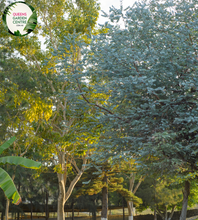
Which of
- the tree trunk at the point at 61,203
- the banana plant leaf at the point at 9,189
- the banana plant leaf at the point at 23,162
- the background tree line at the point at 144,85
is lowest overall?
the tree trunk at the point at 61,203

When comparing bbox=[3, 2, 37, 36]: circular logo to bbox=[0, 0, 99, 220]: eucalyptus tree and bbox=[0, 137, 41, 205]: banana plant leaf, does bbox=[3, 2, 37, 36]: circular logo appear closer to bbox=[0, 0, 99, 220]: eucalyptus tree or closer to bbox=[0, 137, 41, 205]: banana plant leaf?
bbox=[0, 0, 99, 220]: eucalyptus tree

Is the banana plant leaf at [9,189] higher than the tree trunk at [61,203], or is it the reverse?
the banana plant leaf at [9,189]

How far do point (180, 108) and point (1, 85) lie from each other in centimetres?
742

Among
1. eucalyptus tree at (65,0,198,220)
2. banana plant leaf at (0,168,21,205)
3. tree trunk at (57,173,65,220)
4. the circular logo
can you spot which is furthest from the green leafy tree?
tree trunk at (57,173,65,220)

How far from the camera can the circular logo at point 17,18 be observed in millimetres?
9141

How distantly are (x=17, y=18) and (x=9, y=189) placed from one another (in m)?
5.99

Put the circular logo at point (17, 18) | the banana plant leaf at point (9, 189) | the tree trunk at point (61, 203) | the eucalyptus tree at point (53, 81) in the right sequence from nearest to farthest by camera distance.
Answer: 1. the banana plant leaf at point (9, 189)
2. the circular logo at point (17, 18)
3. the eucalyptus tree at point (53, 81)
4. the tree trunk at point (61, 203)

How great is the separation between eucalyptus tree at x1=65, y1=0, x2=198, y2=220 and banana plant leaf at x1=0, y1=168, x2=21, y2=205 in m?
2.34

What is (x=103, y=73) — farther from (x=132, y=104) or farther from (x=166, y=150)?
(x=166, y=150)

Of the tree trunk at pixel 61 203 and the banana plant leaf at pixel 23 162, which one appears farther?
the tree trunk at pixel 61 203

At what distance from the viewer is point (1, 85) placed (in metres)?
10.2

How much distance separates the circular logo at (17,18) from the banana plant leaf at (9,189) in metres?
5.28

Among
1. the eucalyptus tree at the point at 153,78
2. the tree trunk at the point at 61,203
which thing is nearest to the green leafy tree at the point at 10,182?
the eucalyptus tree at the point at 153,78

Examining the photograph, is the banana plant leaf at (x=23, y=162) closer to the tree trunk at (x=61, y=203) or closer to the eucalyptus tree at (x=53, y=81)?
the eucalyptus tree at (x=53, y=81)
